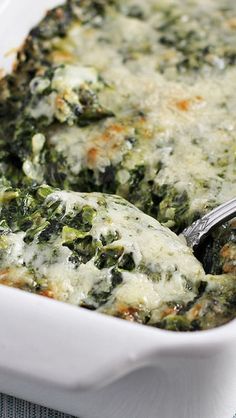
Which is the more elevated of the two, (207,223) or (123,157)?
(123,157)

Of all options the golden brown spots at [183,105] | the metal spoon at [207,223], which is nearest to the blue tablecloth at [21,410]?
the metal spoon at [207,223]

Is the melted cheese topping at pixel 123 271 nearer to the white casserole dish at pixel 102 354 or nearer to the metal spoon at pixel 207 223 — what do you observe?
the metal spoon at pixel 207 223

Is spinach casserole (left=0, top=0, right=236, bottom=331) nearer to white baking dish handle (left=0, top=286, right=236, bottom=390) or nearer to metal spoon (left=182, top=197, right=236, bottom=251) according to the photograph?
metal spoon (left=182, top=197, right=236, bottom=251)

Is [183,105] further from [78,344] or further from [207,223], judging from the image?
[78,344]

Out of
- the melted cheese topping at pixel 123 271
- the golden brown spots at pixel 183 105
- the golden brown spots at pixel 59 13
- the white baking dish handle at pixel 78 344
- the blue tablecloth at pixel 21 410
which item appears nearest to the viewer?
the white baking dish handle at pixel 78 344

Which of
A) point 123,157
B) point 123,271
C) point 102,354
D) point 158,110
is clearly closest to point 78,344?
point 102,354

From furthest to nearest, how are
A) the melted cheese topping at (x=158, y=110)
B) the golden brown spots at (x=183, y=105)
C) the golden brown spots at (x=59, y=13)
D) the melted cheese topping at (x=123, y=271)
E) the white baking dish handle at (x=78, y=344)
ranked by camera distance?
the golden brown spots at (x=59, y=13) → the golden brown spots at (x=183, y=105) → the melted cheese topping at (x=158, y=110) → the melted cheese topping at (x=123, y=271) → the white baking dish handle at (x=78, y=344)

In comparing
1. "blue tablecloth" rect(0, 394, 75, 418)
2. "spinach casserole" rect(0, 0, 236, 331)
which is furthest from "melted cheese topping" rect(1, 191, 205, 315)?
"blue tablecloth" rect(0, 394, 75, 418)
